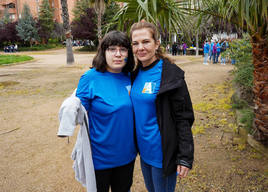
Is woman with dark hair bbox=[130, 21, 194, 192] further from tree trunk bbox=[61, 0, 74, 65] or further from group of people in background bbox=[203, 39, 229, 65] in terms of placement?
tree trunk bbox=[61, 0, 74, 65]

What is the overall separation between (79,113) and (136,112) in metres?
0.46

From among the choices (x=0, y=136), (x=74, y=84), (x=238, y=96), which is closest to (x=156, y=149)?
(x=0, y=136)

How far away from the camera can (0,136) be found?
4.42 m

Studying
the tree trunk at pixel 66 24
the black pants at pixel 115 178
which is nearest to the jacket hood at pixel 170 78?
the black pants at pixel 115 178

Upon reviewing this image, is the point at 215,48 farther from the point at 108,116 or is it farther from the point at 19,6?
the point at 19,6

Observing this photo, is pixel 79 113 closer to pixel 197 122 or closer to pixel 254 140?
pixel 254 140

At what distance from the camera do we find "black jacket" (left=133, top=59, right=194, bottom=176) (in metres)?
1.59

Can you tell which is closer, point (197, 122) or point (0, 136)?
point (0, 136)

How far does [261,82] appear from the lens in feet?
→ 9.30

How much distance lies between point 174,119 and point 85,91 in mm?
749

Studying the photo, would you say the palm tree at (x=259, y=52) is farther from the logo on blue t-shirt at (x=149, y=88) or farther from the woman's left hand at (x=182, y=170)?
the woman's left hand at (x=182, y=170)

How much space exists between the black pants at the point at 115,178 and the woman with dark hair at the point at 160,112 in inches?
11.1

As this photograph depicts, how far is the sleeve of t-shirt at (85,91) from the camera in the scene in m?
1.73

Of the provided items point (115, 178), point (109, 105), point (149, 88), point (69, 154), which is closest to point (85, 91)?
point (109, 105)
